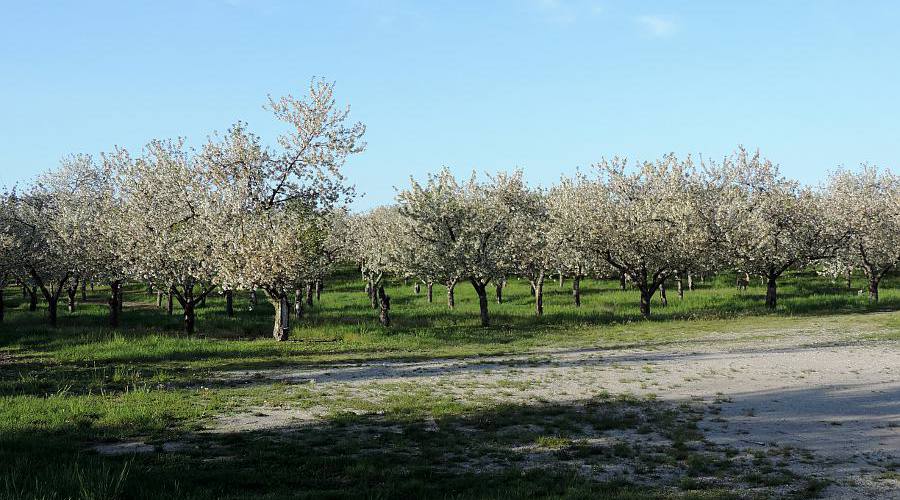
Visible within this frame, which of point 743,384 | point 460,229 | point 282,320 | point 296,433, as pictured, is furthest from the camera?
point 460,229

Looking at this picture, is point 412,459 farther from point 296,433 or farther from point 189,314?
point 189,314

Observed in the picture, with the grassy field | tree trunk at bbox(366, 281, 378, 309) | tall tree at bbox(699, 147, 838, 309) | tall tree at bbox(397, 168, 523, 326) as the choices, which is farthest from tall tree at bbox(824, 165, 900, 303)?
tree trunk at bbox(366, 281, 378, 309)

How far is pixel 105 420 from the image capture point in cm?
1361

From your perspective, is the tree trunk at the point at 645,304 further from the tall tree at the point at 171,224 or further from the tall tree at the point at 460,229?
the tall tree at the point at 171,224

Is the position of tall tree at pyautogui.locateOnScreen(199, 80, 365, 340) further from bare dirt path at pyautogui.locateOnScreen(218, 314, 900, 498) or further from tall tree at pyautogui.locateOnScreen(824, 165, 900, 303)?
tall tree at pyautogui.locateOnScreen(824, 165, 900, 303)

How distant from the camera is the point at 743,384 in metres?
18.4

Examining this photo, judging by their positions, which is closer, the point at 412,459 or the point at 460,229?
the point at 412,459

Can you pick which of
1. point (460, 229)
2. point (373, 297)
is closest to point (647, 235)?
point (460, 229)

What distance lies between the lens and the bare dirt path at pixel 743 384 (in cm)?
1172

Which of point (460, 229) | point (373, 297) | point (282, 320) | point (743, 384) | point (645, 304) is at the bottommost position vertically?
point (743, 384)

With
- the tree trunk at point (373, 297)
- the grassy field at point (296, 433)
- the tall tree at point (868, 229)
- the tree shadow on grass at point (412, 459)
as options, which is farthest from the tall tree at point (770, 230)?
the tree shadow on grass at point (412, 459)

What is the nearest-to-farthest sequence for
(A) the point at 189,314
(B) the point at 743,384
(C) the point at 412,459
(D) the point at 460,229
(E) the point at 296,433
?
(C) the point at 412,459 < (E) the point at 296,433 < (B) the point at 743,384 < (A) the point at 189,314 < (D) the point at 460,229

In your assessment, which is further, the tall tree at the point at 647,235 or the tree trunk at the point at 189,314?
the tall tree at the point at 647,235

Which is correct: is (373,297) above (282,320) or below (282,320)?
above
